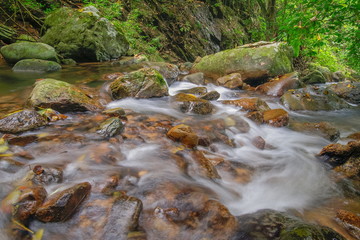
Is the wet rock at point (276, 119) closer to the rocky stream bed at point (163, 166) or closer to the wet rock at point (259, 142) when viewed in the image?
the rocky stream bed at point (163, 166)

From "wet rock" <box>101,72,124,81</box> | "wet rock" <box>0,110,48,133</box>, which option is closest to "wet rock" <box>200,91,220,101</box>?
"wet rock" <box>101,72,124,81</box>

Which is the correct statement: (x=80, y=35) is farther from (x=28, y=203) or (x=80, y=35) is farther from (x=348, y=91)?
(x=348, y=91)

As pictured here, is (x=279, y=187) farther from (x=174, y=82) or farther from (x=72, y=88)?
(x=174, y=82)

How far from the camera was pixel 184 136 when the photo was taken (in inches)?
136

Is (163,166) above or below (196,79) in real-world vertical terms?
above

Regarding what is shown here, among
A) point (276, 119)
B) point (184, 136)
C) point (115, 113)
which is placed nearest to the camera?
point (184, 136)

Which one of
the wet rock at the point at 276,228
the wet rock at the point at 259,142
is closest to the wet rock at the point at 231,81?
the wet rock at the point at 259,142

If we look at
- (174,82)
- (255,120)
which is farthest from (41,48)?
(255,120)

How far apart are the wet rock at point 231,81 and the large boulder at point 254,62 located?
0.47 m

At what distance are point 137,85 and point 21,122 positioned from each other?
269cm

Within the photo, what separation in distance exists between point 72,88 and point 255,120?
378cm

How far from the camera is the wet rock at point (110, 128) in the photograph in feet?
11.2

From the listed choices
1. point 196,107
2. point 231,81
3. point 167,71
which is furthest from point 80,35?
point 196,107

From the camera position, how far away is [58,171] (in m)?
2.42
